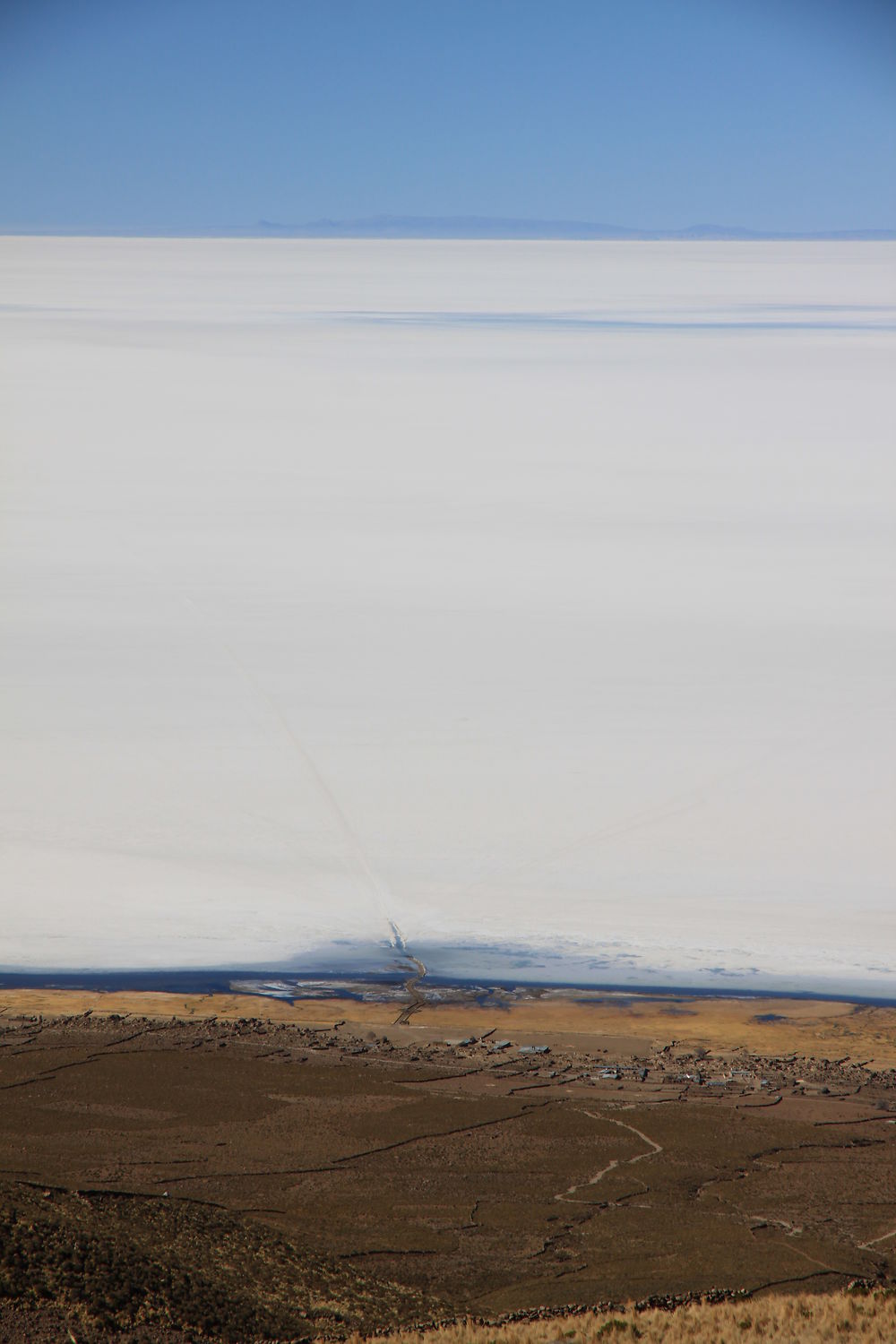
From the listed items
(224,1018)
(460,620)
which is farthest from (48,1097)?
(460,620)

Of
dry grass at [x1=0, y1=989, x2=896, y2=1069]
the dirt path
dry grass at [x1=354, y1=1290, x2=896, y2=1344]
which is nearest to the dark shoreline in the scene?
dry grass at [x1=0, y1=989, x2=896, y2=1069]

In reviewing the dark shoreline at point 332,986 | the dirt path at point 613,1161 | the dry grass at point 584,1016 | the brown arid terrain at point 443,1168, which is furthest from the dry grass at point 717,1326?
the dark shoreline at point 332,986

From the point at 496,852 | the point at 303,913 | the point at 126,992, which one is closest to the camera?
the point at 126,992

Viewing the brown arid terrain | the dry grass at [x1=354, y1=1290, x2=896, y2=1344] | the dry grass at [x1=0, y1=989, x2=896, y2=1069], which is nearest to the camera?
the dry grass at [x1=354, y1=1290, x2=896, y2=1344]

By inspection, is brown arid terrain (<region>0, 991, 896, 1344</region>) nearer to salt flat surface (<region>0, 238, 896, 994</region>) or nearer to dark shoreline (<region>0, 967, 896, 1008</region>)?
dark shoreline (<region>0, 967, 896, 1008</region>)

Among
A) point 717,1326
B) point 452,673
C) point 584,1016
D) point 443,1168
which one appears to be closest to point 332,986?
point 584,1016

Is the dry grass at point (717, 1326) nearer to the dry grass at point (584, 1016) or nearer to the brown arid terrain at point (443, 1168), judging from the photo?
the brown arid terrain at point (443, 1168)

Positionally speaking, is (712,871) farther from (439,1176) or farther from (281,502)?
(281,502)
